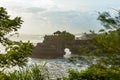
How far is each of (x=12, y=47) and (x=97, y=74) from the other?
3667mm

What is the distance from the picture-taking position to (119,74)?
10.1 metres

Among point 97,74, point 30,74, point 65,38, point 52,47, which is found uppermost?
point 65,38

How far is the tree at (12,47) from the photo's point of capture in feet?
31.9

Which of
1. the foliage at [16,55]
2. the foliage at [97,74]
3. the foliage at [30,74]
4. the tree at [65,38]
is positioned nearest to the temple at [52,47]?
the tree at [65,38]

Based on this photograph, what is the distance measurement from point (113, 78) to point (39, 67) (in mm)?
2990

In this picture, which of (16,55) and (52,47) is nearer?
(16,55)

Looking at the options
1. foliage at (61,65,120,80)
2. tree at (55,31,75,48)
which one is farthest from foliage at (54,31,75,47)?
foliage at (61,65,120,80)

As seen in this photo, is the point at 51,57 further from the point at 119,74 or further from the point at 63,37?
the point at 119,74

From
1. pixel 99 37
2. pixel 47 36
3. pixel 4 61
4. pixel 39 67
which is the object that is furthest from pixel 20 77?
pixel 47 36

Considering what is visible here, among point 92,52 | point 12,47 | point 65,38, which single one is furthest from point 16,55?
point 65,38

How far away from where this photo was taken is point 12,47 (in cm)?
997

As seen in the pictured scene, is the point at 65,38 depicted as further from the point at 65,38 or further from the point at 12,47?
the point at 12,47

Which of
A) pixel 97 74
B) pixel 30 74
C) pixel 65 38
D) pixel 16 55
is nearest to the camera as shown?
pixel 16 55

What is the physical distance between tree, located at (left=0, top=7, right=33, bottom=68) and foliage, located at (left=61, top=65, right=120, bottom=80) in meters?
2.63
